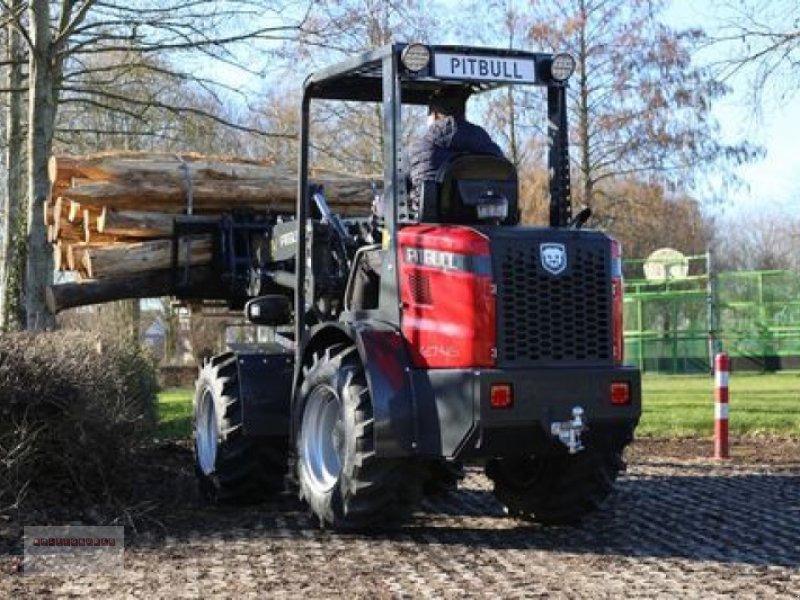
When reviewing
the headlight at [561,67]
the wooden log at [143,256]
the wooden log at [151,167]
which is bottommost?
the wooden log at [143,256]

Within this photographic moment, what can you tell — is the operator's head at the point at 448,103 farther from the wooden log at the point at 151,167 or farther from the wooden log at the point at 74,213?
the wooden log at the point at 74,213

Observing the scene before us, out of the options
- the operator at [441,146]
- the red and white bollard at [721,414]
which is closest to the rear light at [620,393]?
the operator at [441,146]

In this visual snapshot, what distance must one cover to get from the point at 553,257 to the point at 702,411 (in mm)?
10449

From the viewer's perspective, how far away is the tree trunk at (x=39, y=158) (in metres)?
14.5

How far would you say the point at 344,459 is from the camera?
7.28 meters

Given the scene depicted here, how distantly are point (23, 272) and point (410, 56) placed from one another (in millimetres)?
11332

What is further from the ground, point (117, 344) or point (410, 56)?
point (410, 56)

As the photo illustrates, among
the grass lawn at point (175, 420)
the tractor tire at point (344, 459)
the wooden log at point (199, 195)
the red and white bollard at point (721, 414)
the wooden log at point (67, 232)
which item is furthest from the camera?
the grass lawn at point (175, 420)

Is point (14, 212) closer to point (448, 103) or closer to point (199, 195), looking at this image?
point (199, 195)

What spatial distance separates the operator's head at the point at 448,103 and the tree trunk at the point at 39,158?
7.19 metres

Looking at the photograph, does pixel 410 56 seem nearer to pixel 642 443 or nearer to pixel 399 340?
pixel 399 340

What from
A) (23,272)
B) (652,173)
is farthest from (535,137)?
(23,272)

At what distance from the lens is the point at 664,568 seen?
6.50 meters

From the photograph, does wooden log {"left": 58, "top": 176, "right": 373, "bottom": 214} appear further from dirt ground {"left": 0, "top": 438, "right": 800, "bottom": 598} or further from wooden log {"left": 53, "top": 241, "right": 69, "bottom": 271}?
dirt ground {"left": 0, "top": 438, "right": 800, "bottom": 598}
